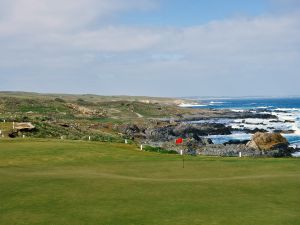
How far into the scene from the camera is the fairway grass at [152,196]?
15.0 m

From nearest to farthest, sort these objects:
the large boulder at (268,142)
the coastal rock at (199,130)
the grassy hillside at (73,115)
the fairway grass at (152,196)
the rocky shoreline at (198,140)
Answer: the fairway grass at (152,196) < the rocky shoreline at (198,140) < the large boulder at (268,142) < the grassy hillside at (73,115) < the coastal rock at (199,130)

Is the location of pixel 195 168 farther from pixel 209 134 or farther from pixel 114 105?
pixel 114 105

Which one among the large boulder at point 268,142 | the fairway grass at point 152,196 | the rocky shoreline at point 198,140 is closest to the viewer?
the fairway grass at point 152,196

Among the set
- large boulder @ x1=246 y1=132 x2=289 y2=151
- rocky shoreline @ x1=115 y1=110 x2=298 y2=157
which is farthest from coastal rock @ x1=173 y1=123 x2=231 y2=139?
large boulder @ x1=246 y1=132 x2=289 y2=151

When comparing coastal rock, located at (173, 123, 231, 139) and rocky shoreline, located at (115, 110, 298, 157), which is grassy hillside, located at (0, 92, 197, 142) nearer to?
rocky shoreline, located at (115, 110, 298, 157)

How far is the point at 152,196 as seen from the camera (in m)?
18.5

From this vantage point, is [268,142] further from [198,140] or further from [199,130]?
[199,130]

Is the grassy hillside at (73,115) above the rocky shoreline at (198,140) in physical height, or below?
above

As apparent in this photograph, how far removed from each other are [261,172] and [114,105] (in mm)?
139706

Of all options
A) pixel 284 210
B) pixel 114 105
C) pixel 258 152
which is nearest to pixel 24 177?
pixel 284 210

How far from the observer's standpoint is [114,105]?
542ft

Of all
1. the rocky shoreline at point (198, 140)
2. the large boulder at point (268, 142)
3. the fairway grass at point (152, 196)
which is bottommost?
the rocky shoreline at point (198, 140)

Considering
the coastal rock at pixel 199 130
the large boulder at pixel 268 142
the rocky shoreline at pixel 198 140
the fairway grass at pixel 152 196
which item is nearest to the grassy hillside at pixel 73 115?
the rocky shoreline at pixel 198 140

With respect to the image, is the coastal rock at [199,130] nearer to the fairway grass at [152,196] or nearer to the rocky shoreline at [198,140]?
the rocky shoreline at [198,140]
